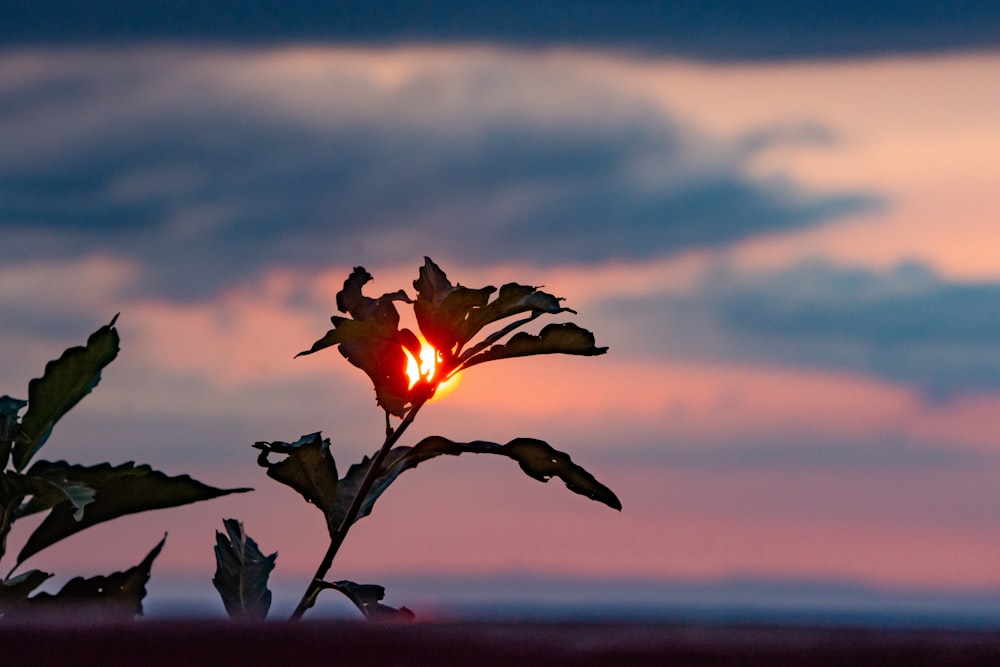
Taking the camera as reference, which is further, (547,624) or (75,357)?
(75,357)

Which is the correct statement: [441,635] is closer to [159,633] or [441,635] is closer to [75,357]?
[159,633]

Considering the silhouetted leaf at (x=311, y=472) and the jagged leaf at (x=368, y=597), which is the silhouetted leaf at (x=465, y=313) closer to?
the silhouetted leaf at (x=311, y=472)

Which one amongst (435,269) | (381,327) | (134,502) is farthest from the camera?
(435,269)

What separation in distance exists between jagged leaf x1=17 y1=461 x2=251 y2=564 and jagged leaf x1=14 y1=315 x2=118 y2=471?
4.7 inches

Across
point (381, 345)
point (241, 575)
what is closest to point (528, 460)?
point (381, 345)

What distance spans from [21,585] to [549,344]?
99 cm

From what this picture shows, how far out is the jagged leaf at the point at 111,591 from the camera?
80.6 inches

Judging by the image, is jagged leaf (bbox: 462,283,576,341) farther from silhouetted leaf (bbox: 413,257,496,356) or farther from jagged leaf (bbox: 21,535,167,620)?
jagged leaf (bbox: 21,535,167,620)

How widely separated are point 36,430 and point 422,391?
676 mm

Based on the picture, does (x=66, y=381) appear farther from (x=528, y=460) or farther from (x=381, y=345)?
(x=528, y=460)

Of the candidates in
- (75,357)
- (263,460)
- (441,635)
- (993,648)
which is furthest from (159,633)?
(263,460)

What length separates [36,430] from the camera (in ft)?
6.95

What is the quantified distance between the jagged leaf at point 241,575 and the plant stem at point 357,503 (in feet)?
0.62

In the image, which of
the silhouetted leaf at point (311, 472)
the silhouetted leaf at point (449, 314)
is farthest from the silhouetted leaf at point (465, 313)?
the silhouetted leaf at point (311, 472)
